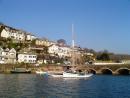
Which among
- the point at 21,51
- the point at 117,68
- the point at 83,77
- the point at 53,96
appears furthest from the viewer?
the point at 21,51

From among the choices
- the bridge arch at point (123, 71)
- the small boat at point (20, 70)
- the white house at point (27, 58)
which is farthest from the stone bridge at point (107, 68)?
the white house at point (27, 58)

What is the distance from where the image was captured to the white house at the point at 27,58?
147250 millimetres

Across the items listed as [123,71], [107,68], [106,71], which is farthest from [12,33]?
[123,71]

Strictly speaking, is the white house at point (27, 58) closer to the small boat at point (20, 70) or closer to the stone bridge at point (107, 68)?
the small boat at point (20, 70)

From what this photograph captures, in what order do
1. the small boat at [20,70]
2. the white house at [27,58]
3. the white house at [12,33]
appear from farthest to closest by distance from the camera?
the white house at [12,33] → the white house at [27,58] → the small boat at [20,70]

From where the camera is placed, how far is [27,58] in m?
148

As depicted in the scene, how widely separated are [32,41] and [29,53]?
3666 centimetres

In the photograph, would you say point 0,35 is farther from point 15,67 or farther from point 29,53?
point 15,67

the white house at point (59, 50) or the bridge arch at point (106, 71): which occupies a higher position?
the white house at point (59, 50)

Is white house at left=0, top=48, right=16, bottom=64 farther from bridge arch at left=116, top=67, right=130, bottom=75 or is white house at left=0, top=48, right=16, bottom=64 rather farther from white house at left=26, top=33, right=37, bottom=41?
bridge arch at left=116, top=67, right=130, bottom=75

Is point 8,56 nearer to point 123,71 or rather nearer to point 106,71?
point 106,71

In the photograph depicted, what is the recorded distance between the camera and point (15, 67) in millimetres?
134000

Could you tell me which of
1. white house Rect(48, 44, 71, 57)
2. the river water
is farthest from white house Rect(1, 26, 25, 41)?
the river water

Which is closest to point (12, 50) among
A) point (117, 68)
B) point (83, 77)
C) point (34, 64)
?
point (34, 64)
